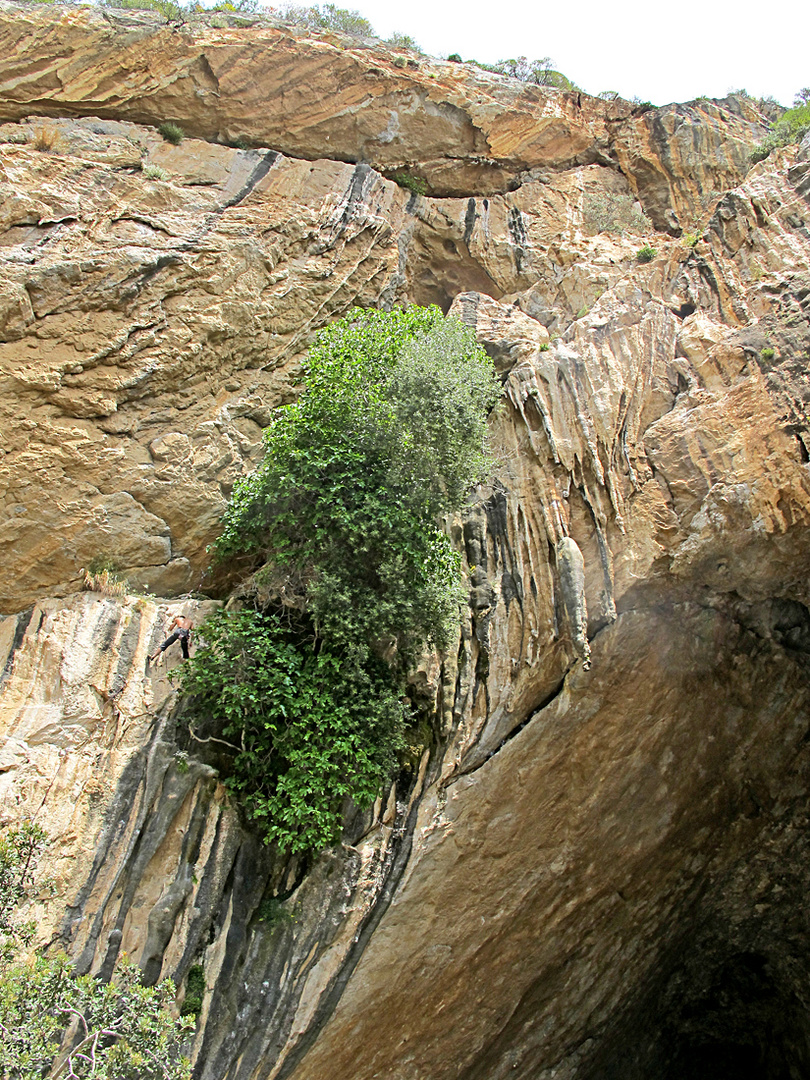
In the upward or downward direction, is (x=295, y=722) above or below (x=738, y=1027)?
above

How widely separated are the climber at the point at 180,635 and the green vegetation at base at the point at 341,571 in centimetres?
26

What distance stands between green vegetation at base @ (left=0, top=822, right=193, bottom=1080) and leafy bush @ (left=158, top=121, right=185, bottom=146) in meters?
12.4

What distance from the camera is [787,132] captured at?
50.5 feet

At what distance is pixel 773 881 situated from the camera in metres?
14.2

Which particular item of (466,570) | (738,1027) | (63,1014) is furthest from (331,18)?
(738,1027)

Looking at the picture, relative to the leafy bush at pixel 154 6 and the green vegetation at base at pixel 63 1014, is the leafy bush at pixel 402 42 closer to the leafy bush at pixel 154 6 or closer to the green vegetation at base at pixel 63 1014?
the leafy bush at pixel 154 6

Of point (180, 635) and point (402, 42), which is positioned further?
point (402, 42)

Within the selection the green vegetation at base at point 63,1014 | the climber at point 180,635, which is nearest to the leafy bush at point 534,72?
the climber at point 180,635

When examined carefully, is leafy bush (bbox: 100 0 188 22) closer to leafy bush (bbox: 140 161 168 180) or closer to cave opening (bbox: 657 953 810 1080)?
leafy bush (bbox: 140 161 168 180)

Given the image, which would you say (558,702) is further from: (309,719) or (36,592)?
(36,592)

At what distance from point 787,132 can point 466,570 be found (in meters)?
11.4

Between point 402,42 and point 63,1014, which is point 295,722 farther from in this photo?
point 402,42

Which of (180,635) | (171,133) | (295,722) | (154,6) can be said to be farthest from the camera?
(154,6)

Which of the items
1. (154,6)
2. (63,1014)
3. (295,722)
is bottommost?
(63,1014)
